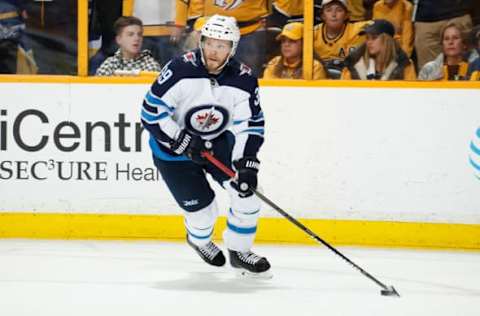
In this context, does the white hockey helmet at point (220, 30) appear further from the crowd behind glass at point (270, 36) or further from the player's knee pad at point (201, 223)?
the crowd behind glass at point (270, 36)

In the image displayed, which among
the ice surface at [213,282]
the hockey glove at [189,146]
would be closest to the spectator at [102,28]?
the ice surface at [213,282]

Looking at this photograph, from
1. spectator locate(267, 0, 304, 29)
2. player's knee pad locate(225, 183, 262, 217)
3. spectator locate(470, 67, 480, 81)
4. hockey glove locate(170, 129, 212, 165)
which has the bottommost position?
player's knee pad locate(225, 183, 262, 217)

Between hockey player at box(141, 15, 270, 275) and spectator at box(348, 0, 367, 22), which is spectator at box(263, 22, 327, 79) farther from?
hockey player at box(141, 15, 270, 275)

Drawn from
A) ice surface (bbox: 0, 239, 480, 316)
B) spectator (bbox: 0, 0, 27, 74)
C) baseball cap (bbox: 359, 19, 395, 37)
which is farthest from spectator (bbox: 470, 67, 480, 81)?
spectator (bbox: 0, 0, 27, 74)

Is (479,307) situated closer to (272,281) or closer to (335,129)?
(272,281)

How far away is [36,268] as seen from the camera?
4.58 metres

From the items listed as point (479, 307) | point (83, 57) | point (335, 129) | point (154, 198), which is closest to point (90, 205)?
point (154, 198)

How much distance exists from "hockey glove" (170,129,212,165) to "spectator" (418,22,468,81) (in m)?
1.75

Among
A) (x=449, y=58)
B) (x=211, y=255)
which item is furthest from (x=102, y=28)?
(x=449, y=58)

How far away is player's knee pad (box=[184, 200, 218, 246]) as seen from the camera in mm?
4457

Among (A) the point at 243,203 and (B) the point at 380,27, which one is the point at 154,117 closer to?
(A) the point at 243,203

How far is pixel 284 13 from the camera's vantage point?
5.65m

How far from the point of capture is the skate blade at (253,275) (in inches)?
172

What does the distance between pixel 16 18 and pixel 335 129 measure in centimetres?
194
